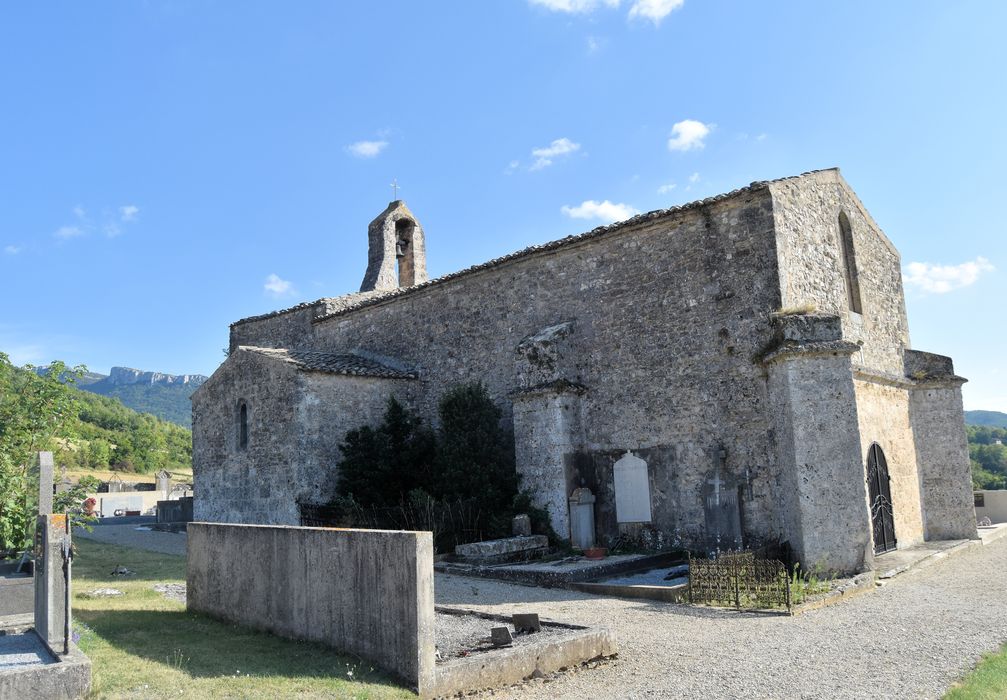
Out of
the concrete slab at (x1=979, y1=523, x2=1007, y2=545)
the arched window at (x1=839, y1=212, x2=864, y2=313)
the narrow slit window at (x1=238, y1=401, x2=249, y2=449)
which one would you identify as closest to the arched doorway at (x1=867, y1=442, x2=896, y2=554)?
the arched window at (x1=839, y1=212, x2=864, y2=313)

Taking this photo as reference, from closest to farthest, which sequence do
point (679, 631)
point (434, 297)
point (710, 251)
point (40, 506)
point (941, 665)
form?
point (941, 665) < point (40, 506) < point (679, 631) < point (710, 251) < point (434, 297)

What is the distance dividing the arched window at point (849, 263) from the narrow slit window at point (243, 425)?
574 inches

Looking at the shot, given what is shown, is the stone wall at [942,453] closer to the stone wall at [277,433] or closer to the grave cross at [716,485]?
the grave cross at [716,485]

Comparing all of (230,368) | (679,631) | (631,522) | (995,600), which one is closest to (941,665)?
(679,631)

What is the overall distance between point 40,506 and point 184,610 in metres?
3.02

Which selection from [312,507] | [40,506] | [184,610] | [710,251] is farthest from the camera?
[312,507]

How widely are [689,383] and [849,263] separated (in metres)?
5.13

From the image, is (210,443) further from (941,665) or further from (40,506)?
(941,665)

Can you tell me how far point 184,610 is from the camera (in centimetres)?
941

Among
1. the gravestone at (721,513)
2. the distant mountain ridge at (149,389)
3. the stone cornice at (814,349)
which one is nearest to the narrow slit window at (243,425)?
the gravestone at (721,513)

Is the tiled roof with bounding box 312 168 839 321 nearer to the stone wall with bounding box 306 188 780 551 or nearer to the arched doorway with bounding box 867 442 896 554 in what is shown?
the stone wall with bounding box 306 188 780 551

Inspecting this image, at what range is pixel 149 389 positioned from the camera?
15850 centimetres

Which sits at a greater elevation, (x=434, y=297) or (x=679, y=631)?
(x=434, y=297)

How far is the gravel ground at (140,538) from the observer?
59.6 ft
